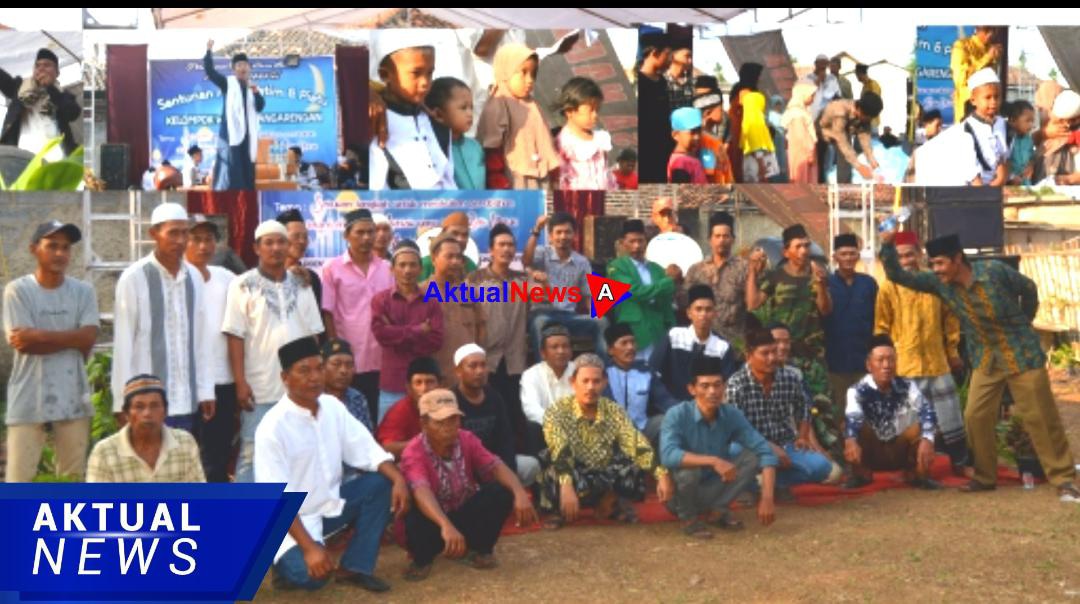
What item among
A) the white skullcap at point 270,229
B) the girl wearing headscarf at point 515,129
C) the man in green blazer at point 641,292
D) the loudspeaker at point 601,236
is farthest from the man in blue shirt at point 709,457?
the white skullcap at point 270,229

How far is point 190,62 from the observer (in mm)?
8656

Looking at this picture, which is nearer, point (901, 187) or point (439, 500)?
point (439, 500)

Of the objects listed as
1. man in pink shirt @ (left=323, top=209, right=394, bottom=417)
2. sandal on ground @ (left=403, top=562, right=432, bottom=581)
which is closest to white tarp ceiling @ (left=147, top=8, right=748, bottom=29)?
man in pink shirt @ (left=323, top=209, right=394, bottom=417)

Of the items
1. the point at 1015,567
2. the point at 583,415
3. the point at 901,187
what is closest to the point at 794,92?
the point at 901,187

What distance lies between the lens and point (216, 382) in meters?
7.51

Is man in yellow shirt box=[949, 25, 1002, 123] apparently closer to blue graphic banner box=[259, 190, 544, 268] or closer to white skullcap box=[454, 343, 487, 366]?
blue graphic banner box=[259, 190, 544, 268]

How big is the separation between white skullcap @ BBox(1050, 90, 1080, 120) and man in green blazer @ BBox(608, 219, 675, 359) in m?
3.04

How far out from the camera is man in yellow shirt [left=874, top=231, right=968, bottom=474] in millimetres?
8977

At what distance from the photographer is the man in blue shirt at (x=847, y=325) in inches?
353

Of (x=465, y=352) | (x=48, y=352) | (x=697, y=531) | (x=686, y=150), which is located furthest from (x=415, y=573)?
(x=686, y=150)

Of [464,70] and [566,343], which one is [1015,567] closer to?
[566,343]

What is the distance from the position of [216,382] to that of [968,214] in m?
5.12

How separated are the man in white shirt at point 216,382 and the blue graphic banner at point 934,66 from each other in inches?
190

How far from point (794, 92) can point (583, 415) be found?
2997 mm
